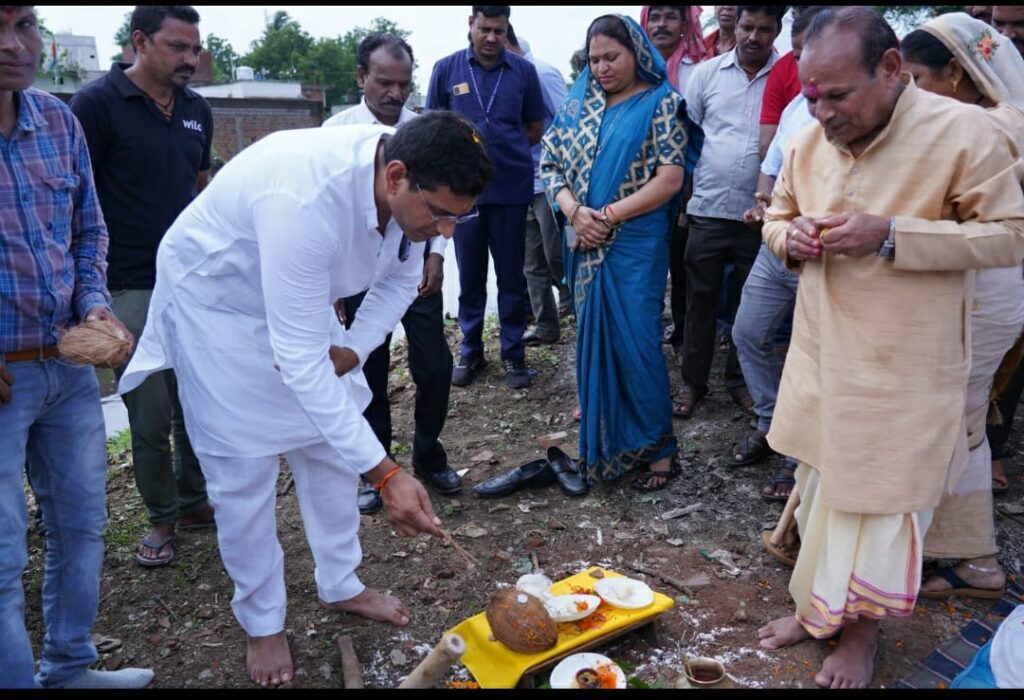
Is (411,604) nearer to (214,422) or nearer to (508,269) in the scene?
(214,422)

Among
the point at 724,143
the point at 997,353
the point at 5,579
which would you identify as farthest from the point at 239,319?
the point at 724,143

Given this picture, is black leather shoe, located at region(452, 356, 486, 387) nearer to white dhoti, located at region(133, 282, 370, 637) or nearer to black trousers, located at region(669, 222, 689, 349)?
black trousers, located at region(669, 222, 689, 349)

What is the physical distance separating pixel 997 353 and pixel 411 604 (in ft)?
8.49

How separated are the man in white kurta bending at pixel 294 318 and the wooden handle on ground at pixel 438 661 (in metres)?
0.34

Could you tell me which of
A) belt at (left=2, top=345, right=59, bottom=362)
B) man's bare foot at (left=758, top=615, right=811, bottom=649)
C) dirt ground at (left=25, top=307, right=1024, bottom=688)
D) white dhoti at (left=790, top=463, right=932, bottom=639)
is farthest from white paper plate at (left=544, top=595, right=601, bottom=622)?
belt at (left=2, top=345, right=59, bottom=362)

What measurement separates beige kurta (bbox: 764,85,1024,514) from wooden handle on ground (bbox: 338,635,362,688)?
1796 mm

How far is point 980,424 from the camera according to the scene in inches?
120

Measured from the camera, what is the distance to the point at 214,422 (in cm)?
263

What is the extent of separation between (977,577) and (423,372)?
2678 mm

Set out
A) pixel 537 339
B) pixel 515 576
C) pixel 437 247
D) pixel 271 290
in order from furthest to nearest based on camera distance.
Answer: pixel 537 339, pixel 437 247, pixel 515 576, pixel 271 290

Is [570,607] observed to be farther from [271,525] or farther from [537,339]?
[537,339]

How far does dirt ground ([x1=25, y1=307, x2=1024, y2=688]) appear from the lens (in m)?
2.93

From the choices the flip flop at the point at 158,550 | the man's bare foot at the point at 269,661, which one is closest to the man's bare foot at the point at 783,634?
the man's bare foot at the point at 269,661

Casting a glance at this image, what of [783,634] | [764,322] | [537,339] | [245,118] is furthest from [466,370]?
[245,118]
